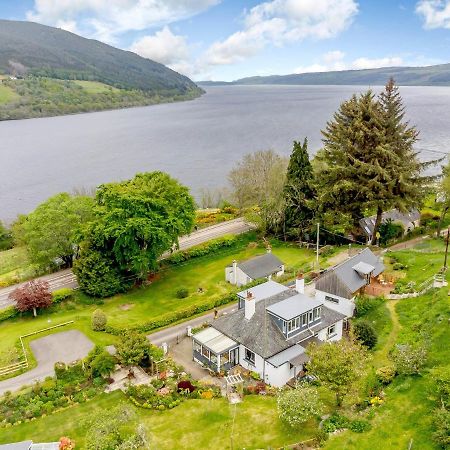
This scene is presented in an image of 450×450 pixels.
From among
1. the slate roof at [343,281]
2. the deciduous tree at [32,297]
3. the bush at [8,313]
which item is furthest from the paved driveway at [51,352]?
the slate roof at [343,281]

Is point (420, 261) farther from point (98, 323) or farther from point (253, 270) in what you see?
point (98, 323)

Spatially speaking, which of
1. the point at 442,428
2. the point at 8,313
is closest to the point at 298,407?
the point at 442,428

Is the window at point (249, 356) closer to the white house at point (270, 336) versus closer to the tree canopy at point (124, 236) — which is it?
the white house at point (270, 336)

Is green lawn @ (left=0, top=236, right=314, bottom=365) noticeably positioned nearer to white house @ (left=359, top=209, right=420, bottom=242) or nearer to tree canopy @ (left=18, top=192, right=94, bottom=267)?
white house @ (left=359, top=209, right=420, bottom=242)

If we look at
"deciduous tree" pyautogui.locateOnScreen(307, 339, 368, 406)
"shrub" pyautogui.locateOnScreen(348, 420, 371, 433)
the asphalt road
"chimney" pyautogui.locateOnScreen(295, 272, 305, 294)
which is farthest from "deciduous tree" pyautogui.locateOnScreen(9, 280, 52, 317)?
"shrub" pyautogui.locateOnScreen(348, 420, 371, 433)

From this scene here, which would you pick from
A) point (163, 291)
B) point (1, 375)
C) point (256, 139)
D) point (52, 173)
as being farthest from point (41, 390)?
point (256, 139)

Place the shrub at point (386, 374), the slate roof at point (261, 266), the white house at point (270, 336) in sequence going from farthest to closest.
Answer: the slate roof at point (261, 266), the white house at point (270, 336), the shrub at point (386, 374)
